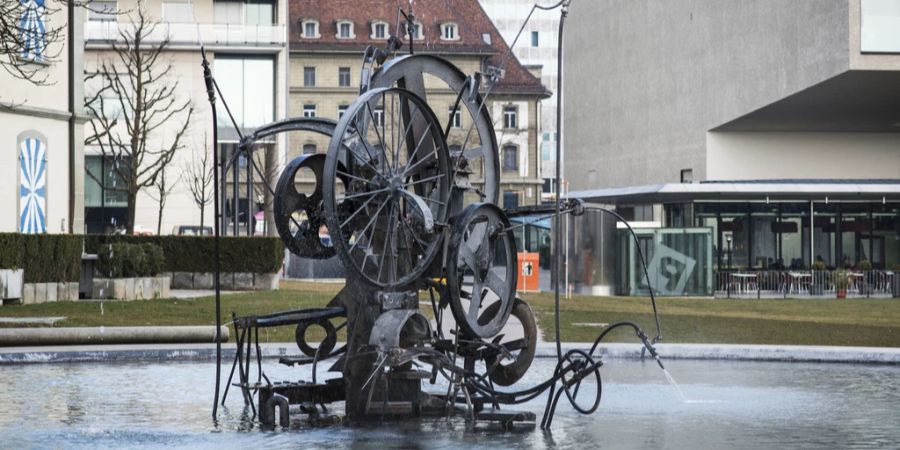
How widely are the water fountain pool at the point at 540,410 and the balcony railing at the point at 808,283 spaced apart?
35.2 meters

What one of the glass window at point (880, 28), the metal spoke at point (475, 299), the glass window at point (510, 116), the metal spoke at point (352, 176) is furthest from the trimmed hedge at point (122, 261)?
the glass window at point (510, 116)

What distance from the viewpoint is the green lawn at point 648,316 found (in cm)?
2769

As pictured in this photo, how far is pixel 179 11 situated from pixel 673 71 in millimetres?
26346

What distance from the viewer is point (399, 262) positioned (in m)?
14.9

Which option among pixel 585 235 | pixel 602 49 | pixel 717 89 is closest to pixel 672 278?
pixel 585 235

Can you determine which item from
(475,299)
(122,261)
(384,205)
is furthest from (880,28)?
(384,205)

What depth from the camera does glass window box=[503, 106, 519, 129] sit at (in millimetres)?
112312

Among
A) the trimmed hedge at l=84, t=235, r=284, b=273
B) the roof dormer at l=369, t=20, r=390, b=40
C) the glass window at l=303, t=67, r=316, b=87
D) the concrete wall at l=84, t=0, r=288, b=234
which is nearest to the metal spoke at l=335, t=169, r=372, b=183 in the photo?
the trimmed hedge at l=84, t=235, r=284, b=273

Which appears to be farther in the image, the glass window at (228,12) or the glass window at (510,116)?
the glass window at (510,116)

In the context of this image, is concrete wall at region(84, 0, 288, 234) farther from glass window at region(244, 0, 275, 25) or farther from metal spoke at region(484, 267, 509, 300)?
metal spoke at region(484, 267, 509, 300)

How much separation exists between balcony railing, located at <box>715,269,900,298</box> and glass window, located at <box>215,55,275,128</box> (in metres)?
31.7

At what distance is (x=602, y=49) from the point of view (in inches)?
3236

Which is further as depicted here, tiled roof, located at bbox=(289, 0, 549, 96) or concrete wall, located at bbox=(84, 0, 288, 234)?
tiled roof, located at bbox=(289, 0, 549, 96)

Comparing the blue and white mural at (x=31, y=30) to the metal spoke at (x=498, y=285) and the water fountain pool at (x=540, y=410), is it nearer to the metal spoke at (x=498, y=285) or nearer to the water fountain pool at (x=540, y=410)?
the water fountain pool at (x=540, y=410)
